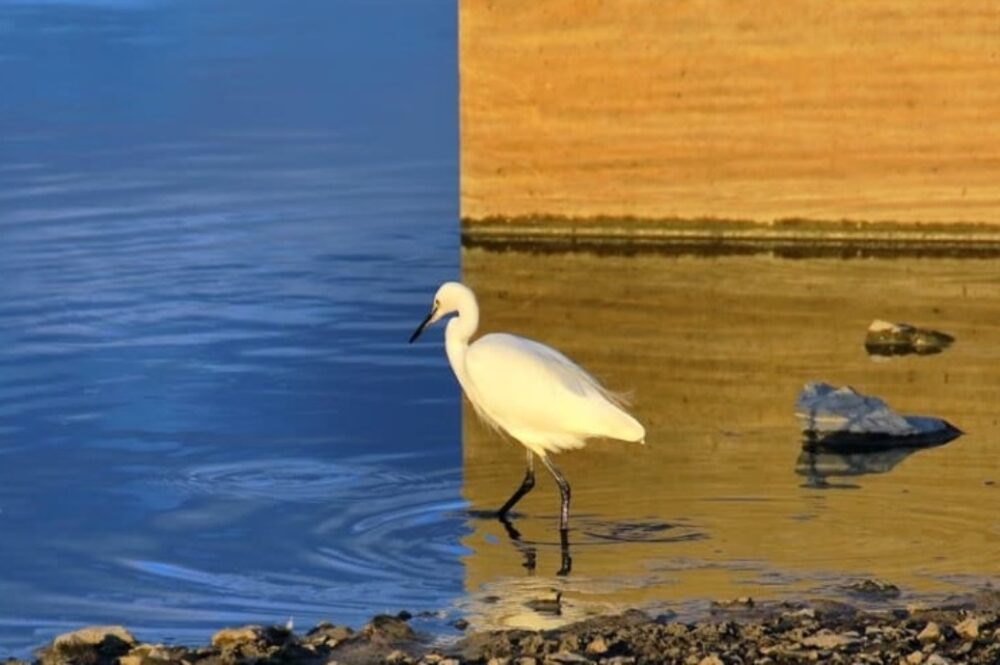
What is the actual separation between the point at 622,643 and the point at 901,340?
6145 mm

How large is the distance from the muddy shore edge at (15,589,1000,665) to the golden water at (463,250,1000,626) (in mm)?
502

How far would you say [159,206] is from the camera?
18844 millimetres

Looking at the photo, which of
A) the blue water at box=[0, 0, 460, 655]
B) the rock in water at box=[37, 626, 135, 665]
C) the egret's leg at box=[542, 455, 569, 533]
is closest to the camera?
the rock in water at box=[37, 626, 135, 665]

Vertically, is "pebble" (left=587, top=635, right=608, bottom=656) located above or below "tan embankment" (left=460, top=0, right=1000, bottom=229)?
below

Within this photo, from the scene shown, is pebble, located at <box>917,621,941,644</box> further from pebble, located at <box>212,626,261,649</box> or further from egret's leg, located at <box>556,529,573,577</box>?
pebble, located at <box>212,626,261,649</box>

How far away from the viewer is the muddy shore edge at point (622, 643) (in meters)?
7.93

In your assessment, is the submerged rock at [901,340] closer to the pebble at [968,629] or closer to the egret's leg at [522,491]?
the egret's leg at [522,491]

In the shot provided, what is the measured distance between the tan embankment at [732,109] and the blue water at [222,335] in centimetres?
111

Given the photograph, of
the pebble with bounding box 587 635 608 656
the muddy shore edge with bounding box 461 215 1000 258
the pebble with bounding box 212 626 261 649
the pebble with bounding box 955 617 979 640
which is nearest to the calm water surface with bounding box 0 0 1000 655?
the muddy shore edge with bounding box 461 215 1000 258

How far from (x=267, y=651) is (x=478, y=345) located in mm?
2967

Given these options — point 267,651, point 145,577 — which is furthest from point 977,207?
point 267,651

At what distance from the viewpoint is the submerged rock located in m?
13.8

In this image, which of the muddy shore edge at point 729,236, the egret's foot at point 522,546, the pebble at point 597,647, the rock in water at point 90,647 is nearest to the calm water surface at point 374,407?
the egret's foot at point 522,546

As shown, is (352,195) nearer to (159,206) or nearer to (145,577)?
(159,206)
